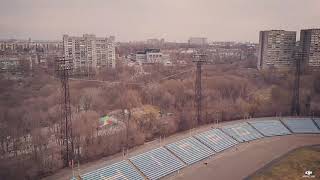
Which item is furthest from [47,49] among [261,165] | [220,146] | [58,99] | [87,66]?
[261,165]

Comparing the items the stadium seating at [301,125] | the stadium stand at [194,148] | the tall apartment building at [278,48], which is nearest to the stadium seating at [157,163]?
the stadium stand at [194,148]

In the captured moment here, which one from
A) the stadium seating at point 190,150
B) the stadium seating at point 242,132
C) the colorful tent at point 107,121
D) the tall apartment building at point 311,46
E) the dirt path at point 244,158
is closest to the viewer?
the dirt path at point 244,158

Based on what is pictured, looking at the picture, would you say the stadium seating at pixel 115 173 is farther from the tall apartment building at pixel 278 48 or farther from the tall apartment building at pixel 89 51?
the tall apartment building at pixel 278 48

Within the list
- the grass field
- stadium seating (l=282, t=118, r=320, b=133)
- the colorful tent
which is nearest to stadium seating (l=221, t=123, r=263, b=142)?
the grass field

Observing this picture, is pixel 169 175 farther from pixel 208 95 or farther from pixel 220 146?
pixel 208 95

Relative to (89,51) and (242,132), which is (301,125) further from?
(89,51)
